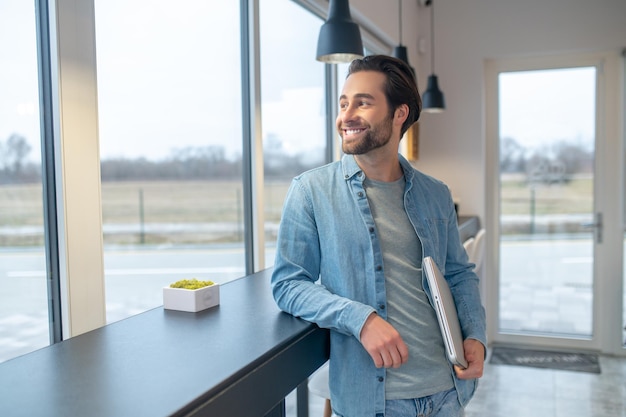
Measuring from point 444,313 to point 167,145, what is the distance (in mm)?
1225

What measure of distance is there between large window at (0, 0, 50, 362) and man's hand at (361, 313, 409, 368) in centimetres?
85

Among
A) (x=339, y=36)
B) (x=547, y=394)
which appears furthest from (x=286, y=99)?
(x=547, y=394)

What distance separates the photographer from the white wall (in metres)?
4.26

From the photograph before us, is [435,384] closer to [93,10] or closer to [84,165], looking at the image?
[84,165]

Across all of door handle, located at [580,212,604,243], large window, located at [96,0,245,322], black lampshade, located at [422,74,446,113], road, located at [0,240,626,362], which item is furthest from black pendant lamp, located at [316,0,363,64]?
door handle, located at [580,212,604,243]

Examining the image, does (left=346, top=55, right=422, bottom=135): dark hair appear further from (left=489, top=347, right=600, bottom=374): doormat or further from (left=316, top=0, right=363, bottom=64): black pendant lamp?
(left=489, top=347, right=600, bottom=374): doormat

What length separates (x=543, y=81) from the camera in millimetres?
4562

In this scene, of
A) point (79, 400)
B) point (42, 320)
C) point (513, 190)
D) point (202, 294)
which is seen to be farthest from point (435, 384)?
point (513, 190)

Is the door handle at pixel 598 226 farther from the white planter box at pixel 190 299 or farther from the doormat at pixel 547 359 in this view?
the white planter box at pixel 190 299

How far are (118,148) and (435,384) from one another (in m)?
1.17

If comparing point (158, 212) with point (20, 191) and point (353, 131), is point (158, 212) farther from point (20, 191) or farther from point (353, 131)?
point (353, 131)

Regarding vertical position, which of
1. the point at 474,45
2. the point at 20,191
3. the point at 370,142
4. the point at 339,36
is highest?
the point at 474,45

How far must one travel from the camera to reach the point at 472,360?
1.42 metres

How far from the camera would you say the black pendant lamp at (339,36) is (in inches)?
79.7
